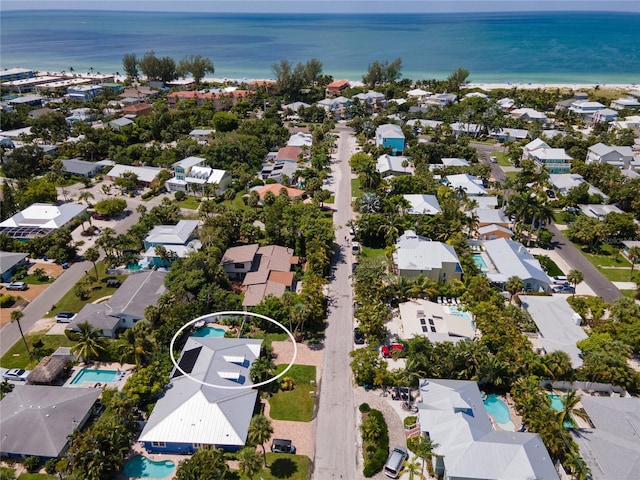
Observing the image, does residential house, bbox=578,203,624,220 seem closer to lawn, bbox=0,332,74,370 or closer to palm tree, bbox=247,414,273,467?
palm tree, bbox=247,414,273,467

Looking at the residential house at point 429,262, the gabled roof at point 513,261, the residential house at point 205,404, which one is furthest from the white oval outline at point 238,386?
the gabled roof at point 513,261

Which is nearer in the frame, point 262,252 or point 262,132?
point 262,252

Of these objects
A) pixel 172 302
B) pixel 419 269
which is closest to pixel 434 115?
pixel 419 269

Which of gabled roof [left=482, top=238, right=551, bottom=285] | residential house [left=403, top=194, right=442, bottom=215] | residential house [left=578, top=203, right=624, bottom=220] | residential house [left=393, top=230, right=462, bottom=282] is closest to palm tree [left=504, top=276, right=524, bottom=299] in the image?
gabled roof [left=482, top=238, right=551, bottom=285]

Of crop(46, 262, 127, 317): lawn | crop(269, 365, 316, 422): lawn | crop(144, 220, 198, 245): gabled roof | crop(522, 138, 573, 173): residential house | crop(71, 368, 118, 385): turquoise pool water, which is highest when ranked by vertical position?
crop(522, 138, 573, 173): residential house

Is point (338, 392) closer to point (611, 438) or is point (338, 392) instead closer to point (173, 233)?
point (611, 438)

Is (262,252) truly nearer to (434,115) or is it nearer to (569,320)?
(569,320)

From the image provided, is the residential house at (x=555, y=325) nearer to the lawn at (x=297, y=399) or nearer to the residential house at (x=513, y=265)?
the residential house at (x=513, y=265)
